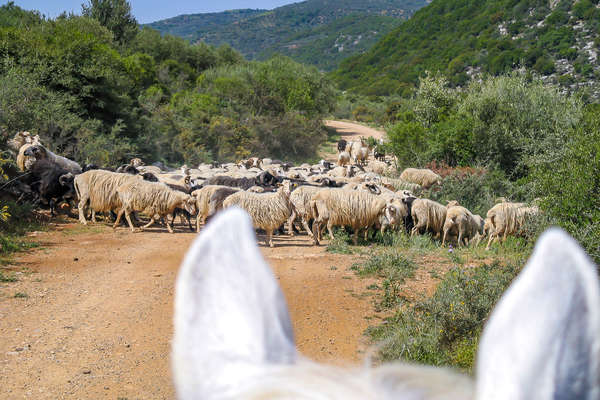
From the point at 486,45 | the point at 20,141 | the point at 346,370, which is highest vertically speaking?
the point at 486,45

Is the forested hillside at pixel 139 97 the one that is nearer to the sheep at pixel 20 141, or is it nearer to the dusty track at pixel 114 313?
the sheep at pixel 20 141

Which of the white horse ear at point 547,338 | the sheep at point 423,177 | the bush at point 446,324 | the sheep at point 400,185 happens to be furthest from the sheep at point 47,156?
the white horse ear at point 547,338

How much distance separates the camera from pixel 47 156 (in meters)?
11.8

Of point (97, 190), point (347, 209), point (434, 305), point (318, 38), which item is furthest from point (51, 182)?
point (318, 38)

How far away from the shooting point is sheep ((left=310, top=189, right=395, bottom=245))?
1098cm

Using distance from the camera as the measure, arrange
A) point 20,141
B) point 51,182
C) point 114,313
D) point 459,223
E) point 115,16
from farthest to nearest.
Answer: point 115,16 → point 20,141 → point 459,223 → point 51,182 → point 114,313

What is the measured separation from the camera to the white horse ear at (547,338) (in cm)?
60

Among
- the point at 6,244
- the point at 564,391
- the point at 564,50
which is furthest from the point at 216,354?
the point at 564,50

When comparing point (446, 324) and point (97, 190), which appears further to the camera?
point (97, 190)

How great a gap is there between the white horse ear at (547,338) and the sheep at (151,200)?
438 inches

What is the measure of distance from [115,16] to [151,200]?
1205 inches

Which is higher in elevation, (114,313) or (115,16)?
(115,16)

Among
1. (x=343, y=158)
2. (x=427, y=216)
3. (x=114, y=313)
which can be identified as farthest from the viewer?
(x=343, y=158)

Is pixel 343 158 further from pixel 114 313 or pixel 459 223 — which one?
pixel 114 313
